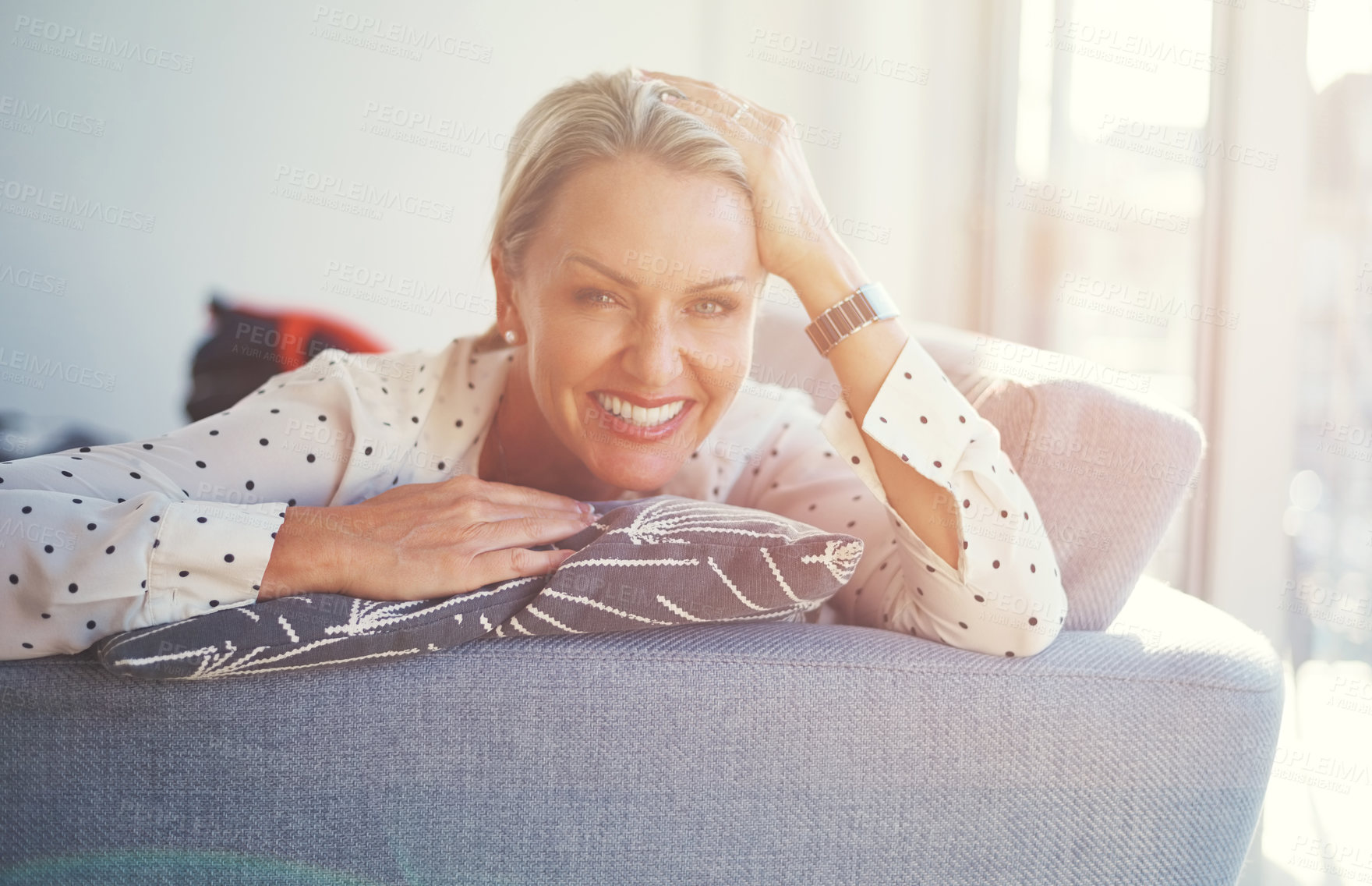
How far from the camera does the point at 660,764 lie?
0.88 meters

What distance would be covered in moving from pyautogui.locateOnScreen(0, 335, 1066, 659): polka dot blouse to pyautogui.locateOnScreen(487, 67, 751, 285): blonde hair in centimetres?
24

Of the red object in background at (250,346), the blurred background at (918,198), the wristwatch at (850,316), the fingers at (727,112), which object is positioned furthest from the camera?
the red object in background at (250,346)

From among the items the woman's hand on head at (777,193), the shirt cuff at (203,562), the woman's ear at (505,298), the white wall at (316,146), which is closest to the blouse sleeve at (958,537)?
the woman's hand on head at (777,193)

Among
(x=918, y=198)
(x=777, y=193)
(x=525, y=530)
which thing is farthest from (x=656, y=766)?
(x=918, y=198)

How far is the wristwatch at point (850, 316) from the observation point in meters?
1.24

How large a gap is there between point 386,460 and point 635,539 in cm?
49

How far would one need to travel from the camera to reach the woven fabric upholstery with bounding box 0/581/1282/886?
828mm

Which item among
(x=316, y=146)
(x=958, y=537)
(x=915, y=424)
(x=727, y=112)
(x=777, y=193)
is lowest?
(x=958, y=537)

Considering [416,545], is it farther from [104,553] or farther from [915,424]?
Answer: [915,424]

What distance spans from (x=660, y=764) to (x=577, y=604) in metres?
0.17

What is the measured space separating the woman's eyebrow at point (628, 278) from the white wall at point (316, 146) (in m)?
2.26

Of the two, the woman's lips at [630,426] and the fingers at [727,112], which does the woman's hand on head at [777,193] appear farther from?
the woman's lips at [630,426]

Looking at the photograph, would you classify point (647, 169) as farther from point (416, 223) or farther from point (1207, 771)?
point (416, 223)

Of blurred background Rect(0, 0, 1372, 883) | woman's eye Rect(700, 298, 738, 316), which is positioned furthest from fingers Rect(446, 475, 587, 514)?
blurred background Rect(0, 0, 1372, 883)
